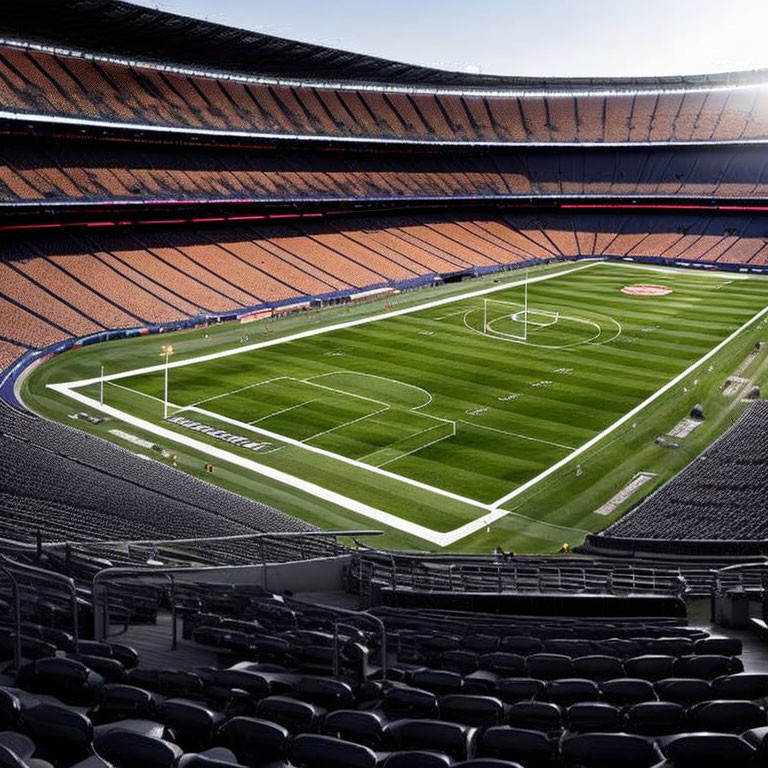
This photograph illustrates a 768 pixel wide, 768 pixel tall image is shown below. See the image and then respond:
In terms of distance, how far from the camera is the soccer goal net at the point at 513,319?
61.6 meters

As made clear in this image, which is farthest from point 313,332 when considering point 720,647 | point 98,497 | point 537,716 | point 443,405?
point 537,716

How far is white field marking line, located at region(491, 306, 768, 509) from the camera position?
118 ft

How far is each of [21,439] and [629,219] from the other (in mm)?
80816

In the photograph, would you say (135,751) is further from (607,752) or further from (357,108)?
(357,108)

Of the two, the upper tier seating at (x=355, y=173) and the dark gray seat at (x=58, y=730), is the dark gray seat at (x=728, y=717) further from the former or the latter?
the upper tier seating at (x=355, y=173)

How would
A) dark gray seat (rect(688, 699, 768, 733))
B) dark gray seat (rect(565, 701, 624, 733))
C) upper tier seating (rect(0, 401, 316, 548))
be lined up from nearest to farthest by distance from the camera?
dark gray seat (rect(688, 699, 768, 733)), dark gray seat (rect(565, 701, 624, 733)), upper tier seating (rect(0, 401, 316, 548))

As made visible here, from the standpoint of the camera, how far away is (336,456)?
38969 mm

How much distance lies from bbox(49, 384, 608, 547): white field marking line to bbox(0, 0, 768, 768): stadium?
7.2 inches

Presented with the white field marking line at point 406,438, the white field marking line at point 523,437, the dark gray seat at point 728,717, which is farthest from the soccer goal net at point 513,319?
the dark gray seat at point 728,717

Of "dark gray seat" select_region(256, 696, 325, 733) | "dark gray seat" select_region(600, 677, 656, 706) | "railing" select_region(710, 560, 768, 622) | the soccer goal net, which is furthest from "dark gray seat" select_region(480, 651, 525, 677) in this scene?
the soccer goal net

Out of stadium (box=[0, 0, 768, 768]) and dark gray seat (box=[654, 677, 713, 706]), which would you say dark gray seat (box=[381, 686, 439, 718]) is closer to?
stadium (box=[0, 0, 768, 768])

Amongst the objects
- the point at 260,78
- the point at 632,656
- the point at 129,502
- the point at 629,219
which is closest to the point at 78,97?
the point at 260,78

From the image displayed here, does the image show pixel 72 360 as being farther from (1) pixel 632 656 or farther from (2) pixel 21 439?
(1) pixel 632 656

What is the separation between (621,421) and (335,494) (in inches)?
606
